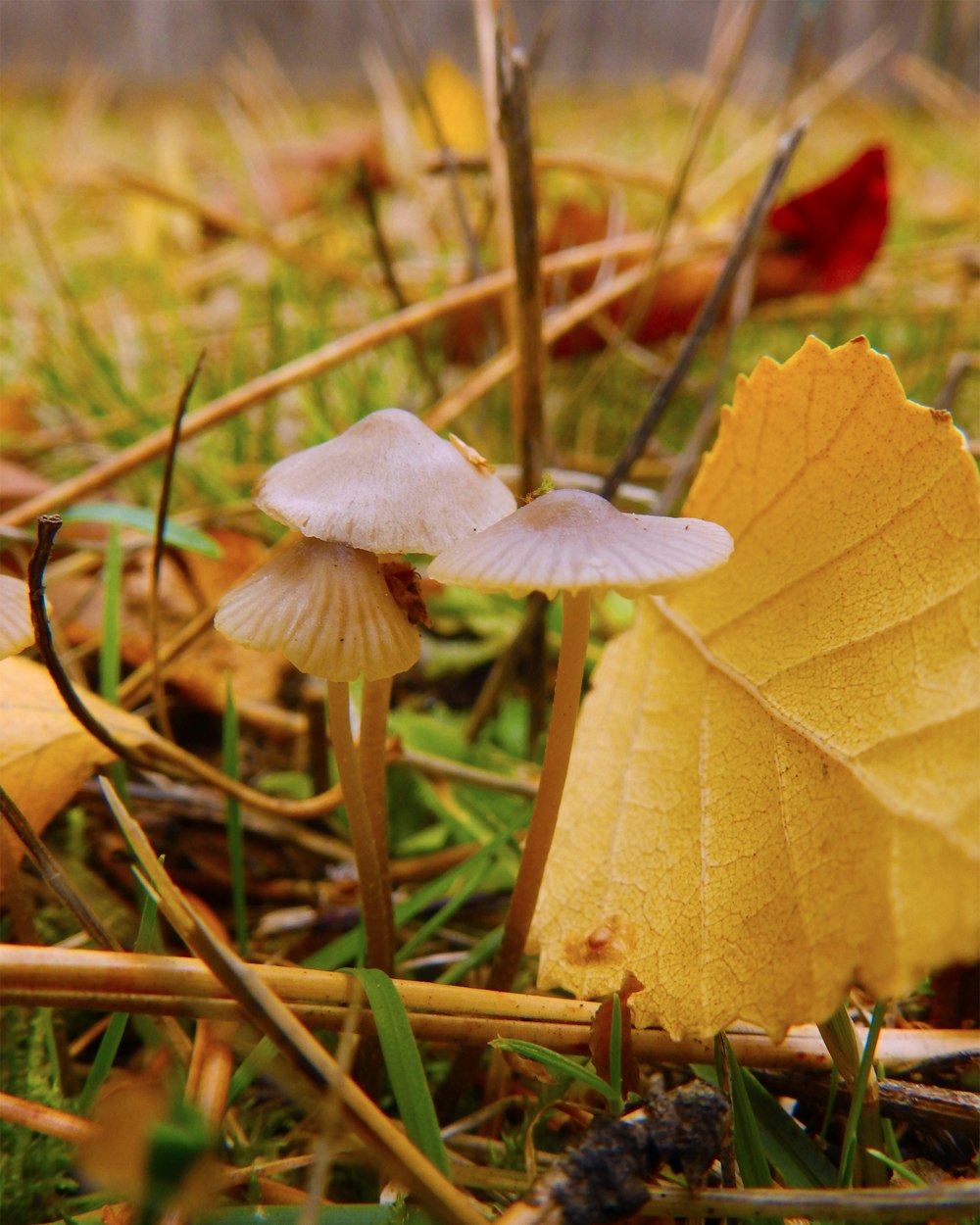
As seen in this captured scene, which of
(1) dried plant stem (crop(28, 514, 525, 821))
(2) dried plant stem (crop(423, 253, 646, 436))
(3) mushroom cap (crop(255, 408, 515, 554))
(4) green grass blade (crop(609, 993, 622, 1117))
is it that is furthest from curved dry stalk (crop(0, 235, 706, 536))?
(4) green grass blade (crop(609, 993, 622, 1117))

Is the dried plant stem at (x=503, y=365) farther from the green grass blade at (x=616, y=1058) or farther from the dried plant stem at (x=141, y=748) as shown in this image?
the green grass blade at (x=616, y=1058)

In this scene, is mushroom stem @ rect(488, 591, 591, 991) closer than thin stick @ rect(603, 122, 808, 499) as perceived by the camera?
Yes

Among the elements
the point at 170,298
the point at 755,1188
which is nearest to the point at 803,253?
the point at 170,298

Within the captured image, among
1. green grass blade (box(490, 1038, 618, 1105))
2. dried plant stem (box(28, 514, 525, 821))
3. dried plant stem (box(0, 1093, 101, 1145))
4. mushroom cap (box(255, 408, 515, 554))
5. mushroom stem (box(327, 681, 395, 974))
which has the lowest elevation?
dried plant stem (box(0, 1093, 101, 1145))

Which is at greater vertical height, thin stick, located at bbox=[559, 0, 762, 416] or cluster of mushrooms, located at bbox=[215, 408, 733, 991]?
thin stick, located at bbox=[559, 0, 762, 416]

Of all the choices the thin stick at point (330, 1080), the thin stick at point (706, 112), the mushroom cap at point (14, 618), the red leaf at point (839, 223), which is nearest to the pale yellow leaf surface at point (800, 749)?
the thin stick at point (330, 1080)

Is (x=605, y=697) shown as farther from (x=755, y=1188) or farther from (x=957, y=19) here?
(x=957, y=19)

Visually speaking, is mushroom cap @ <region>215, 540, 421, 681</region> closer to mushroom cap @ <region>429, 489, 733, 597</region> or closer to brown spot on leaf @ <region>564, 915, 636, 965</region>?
mushroom cap @ <region>429, 489, 733, 597</region>

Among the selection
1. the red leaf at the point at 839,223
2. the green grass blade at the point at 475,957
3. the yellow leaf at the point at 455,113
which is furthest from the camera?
the yellow leaf at the point at 455,113

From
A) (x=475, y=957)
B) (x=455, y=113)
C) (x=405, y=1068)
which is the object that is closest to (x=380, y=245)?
(x=475, y=957)
